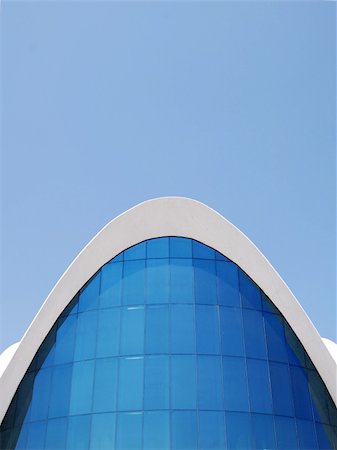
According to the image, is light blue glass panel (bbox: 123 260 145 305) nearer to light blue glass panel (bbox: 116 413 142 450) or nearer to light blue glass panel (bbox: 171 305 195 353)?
light blue glass panel (bbox: 171 305 195 353)

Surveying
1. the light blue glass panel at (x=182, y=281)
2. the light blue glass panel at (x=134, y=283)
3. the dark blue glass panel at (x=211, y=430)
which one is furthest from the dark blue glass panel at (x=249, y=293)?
the dark blue glass panel at (x=211, y=430)

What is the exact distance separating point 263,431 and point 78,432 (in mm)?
6250

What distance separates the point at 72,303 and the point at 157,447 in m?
6.62

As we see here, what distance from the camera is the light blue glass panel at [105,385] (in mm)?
17875

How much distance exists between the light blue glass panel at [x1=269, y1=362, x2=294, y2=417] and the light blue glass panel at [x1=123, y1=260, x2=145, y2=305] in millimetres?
5490

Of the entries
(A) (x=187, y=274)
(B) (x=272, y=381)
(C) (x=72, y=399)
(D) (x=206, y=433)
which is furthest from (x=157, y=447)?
(A) (x=187, y=274)

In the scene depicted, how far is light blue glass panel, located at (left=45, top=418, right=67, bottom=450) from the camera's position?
17.8 meters

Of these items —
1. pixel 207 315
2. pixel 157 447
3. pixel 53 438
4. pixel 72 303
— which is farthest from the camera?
pixel 72 303

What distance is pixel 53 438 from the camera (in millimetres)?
17969

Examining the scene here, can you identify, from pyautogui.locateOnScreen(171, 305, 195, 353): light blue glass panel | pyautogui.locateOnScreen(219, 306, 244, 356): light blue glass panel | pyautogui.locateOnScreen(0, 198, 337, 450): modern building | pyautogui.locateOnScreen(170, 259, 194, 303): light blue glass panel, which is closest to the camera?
pyautogui.locateOnScreen(0, 198, 337, 450): modern building

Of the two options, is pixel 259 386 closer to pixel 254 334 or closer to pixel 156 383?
pixel 254 334

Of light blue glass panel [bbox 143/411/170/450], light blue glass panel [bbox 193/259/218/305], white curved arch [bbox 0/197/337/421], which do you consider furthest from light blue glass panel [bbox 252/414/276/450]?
light blue glass panel [bbox 193/259/218/305]

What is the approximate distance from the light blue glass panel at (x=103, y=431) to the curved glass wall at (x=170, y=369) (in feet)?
0.11

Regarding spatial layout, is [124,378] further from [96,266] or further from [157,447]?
[96,266]
